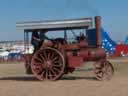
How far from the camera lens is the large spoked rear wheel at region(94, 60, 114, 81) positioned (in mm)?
18034

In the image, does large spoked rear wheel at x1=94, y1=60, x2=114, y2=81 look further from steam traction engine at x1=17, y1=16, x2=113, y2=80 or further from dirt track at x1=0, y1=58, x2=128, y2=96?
dirt track at x1=0, y1=58, x2=128, y2=96

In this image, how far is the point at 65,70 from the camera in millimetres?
18125

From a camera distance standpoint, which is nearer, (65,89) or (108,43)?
(65,89)

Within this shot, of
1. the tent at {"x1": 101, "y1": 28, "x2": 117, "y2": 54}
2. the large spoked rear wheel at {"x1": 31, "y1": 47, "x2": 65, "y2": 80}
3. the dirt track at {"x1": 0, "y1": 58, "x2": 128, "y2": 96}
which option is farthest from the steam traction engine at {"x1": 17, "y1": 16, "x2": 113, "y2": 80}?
the tent at {"x1": 101, "y1": 28, "x2": 117, "y2": 54}

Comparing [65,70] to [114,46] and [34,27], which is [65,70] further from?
[114,46]

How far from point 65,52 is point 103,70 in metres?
1.61

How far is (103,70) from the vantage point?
59.3 ft

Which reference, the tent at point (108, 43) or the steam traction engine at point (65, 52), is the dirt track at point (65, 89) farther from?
the tent at point (108, 43)

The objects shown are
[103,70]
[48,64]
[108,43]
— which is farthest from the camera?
[108,43]

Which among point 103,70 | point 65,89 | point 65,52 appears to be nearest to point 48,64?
point 65,52

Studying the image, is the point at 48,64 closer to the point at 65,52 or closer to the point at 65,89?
the point at 65,52

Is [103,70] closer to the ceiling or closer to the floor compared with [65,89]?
closer to the ceiling

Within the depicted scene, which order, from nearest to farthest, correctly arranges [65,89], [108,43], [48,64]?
1. [65,89]
2. [48,64]
3. [108,43]

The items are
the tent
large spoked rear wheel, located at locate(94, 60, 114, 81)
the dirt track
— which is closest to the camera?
the dirt track
